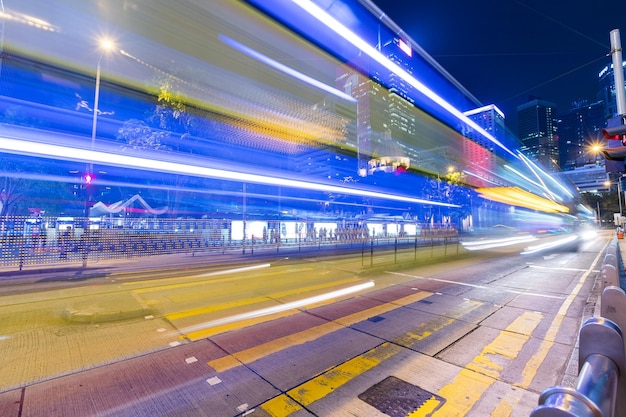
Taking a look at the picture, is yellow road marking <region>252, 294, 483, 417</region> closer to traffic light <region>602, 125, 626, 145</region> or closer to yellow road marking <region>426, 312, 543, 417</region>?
yellow road marking <region>426, 312, 543, 417</region>

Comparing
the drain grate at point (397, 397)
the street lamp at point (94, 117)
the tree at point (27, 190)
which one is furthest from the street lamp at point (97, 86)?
the drain grate at point (397, 397)

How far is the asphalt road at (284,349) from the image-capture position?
2926mm

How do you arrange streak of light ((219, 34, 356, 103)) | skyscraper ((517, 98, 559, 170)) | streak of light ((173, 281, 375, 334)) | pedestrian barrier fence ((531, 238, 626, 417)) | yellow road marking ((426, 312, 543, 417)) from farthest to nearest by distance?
skyscraper ((517, 98, 559, 170)), streak of light ((219, 34, 356, 103)), streak of light ((173, 281, 375, 334)), yellow road marking ((426, 312, 543, 417)), pedestrian barrier fence ((531, 238, 626, 417))

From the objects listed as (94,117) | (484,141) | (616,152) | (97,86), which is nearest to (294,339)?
(616,152)

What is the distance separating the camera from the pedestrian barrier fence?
777mm

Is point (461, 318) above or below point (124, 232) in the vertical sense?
below

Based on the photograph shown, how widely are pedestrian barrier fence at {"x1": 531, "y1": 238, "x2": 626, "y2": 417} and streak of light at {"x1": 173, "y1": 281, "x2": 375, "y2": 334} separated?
16.7 ft

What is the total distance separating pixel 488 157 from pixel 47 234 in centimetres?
3716

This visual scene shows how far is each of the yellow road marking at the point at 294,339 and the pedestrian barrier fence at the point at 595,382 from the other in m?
3.58

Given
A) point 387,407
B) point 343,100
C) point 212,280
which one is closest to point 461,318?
point 387,407

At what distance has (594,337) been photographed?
4.34 feet

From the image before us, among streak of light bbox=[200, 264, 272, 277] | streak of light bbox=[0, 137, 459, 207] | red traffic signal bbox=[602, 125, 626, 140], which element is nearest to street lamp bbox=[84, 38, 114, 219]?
streak of light bbox=[0, 137, 459, 207]

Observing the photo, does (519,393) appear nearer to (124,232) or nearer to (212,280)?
(212,280)

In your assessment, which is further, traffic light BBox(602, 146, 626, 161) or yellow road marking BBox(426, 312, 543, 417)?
traffic light BBox(602, 146, 626, 161)
